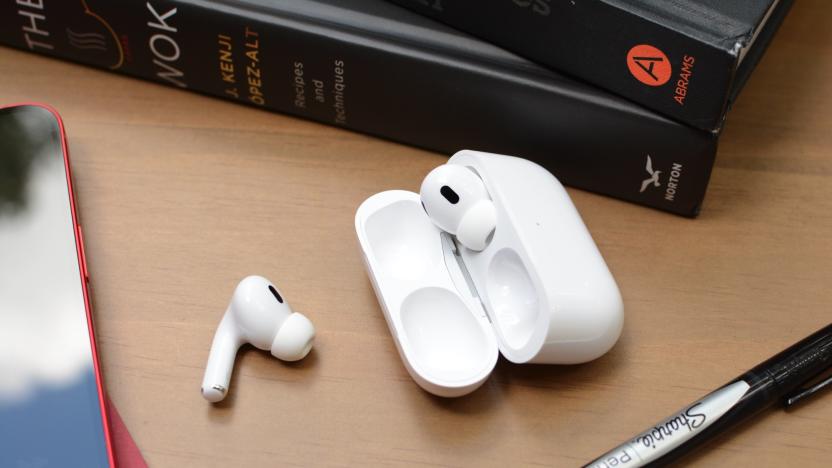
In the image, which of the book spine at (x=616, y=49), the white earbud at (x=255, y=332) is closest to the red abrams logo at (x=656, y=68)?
the book spine at (x=616, y=49)

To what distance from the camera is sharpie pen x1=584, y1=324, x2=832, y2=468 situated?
0.46 meters

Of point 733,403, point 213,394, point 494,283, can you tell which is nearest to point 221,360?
point 213,394

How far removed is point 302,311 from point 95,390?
118 mm

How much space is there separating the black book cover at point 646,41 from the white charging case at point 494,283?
0.23 feet

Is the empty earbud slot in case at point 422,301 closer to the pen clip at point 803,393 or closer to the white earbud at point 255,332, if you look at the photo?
the white earbud at point 255,332

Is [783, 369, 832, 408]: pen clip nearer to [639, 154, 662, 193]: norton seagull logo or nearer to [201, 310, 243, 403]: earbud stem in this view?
[639, 154, 662, 193]: norton seagull logo

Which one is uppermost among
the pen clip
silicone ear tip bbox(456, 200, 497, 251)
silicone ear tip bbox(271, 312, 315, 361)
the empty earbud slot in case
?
silicone ear tip bbox(456, 200, 497, 251)

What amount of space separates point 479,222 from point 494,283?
0.11 feet

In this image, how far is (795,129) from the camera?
0.63 metres

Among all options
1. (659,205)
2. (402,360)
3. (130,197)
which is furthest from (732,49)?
(130,197)

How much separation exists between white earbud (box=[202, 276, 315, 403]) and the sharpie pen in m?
0.16

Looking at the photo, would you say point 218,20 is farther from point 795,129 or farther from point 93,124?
point 795,129

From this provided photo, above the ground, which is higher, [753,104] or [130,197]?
[753,104]

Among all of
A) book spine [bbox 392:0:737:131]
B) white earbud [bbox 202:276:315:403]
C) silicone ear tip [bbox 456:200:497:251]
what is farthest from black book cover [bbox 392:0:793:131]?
white earbud [bbox 202:276:315:403]
